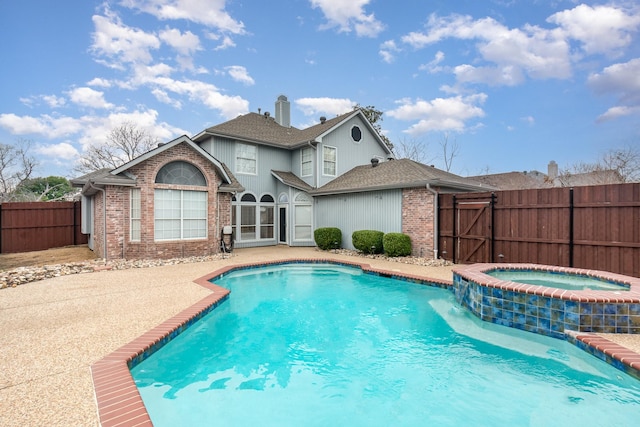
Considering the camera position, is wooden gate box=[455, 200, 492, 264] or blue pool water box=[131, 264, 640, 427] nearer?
blue pool water box=[131, 264, 640, 427]

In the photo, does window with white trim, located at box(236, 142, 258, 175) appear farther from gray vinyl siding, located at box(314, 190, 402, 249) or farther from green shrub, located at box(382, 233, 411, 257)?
green shrub, located at box(382, 233, 411, 257)

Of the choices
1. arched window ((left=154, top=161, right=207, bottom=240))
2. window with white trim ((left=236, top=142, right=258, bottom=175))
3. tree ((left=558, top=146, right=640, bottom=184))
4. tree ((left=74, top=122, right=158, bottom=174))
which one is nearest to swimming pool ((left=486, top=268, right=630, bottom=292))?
arched window ((left=154, top=161, right=207, bottom=240))

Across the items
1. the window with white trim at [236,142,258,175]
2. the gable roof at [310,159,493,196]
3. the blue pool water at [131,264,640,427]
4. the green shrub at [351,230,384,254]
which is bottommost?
the blue pool water at [131,264,640,427]

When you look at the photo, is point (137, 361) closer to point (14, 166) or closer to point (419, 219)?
point (419, 219)

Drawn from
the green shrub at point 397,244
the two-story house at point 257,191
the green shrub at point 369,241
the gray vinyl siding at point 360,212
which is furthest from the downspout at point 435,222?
the green shrub at point 369,241

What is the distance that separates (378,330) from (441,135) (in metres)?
25.0

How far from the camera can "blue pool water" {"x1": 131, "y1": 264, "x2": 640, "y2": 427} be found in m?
3.52

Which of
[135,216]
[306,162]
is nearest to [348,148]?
[306,162]

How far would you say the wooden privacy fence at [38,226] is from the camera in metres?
14.4

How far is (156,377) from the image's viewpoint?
4.08 m

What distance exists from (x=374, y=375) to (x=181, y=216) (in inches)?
404

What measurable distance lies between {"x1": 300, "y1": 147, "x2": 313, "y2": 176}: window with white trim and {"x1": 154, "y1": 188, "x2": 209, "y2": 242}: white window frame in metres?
6.22

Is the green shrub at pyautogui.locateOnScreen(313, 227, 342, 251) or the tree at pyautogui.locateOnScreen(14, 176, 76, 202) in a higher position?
the tree at pyautogui.locateOnScreen(14, 176, 76, 202)

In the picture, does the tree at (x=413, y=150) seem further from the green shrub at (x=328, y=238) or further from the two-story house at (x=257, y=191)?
the green shrub at (x=328, y=238)
